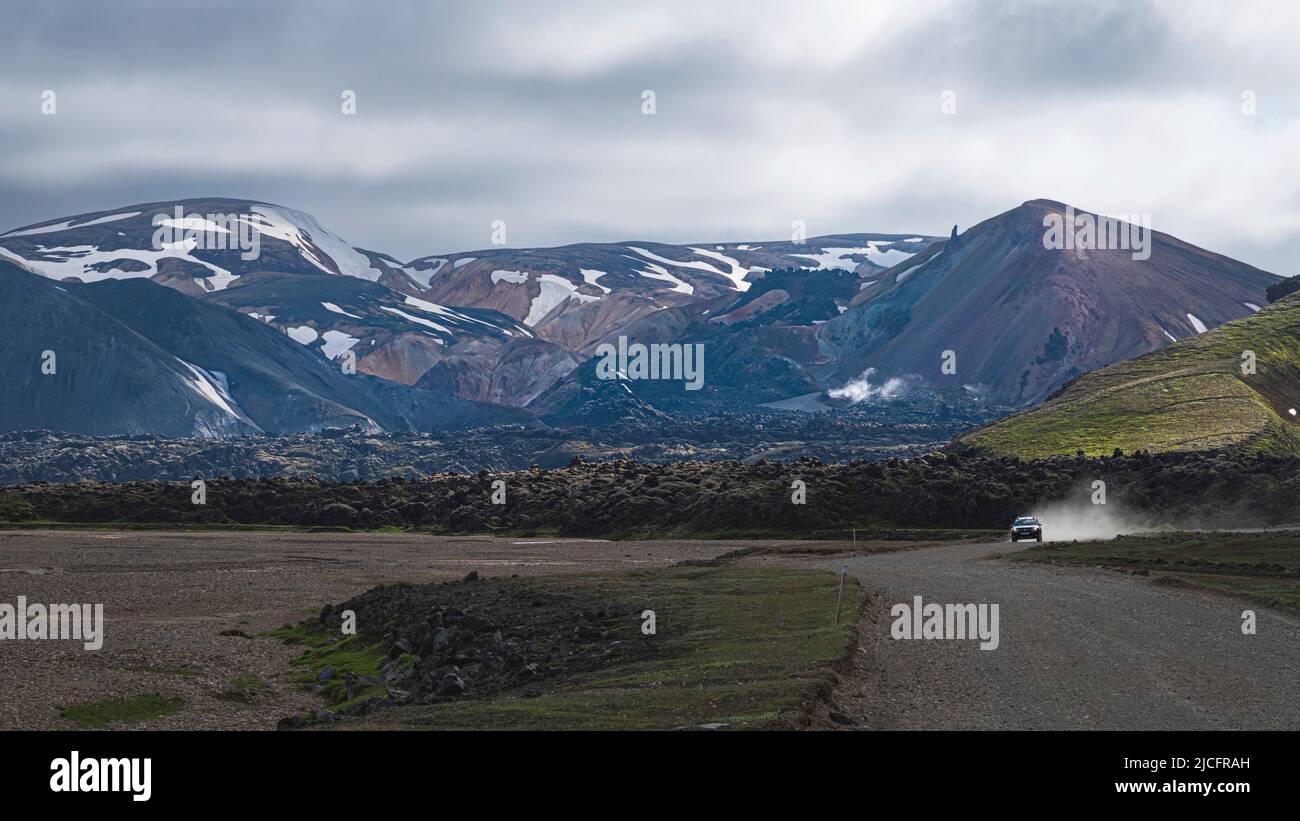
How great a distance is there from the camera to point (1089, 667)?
98.0 feet

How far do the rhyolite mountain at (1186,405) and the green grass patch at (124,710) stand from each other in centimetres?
9300

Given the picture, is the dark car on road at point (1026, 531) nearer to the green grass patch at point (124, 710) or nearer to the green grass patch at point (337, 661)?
the green grass patch at point (337, 661)

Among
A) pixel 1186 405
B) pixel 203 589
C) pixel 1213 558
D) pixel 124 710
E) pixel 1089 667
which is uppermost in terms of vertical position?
pixel 1186 405

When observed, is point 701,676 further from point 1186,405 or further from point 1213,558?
point 1186,405

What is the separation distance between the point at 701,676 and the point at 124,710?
1537 cm

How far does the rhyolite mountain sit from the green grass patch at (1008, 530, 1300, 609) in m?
40.6

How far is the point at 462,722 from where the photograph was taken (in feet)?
80.2

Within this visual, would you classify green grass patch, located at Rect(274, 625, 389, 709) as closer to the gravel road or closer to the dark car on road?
the gravel road

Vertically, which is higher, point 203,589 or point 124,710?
point 124,710

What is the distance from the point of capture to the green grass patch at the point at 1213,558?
49.0 m

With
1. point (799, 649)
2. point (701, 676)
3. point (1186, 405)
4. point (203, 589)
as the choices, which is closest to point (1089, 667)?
point (799, 649)

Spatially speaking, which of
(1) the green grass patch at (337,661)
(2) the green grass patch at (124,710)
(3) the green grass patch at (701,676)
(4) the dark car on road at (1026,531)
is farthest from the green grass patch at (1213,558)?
(2) the green grass patch at (124,710)
